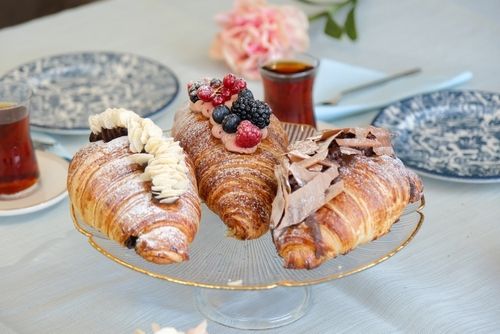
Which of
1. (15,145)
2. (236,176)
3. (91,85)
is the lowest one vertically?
(91,85)

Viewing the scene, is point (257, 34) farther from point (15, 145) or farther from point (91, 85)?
point (15, 145)

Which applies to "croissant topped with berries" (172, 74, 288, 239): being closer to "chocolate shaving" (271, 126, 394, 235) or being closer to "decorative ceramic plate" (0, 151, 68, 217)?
"chocolate shaving" (271, 126, 394, 235)

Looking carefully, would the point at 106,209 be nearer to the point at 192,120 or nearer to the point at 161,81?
the point at 192,120

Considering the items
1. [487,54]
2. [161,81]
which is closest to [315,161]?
[161,81]

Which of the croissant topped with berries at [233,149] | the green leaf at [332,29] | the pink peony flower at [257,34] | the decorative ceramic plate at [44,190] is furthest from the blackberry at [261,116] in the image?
the green leaf at [332,29]

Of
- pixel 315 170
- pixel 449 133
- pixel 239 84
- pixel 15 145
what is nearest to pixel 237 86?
pixel 239 84

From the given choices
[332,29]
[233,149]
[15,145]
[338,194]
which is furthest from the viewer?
[332,29]

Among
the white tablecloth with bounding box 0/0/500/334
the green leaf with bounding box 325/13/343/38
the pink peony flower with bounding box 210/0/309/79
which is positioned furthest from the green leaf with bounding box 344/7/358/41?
the white tablecloth with bounding box 0/0/500/334
